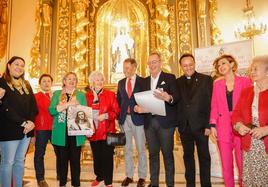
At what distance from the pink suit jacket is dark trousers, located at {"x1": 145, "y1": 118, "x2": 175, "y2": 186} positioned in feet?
1.61

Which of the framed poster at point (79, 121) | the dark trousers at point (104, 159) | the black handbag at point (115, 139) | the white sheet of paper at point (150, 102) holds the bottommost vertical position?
the dark trousers at point (104, 159)

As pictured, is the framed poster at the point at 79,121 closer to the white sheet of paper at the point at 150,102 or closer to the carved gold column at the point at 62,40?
the white sheet of paper at the point at 150,102

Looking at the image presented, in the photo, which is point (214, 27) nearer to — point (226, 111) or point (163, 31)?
point (163, 31)

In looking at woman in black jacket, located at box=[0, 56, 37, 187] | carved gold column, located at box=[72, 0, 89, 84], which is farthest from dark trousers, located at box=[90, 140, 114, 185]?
carved gold column, located at box=[72, 0, 89, 84]

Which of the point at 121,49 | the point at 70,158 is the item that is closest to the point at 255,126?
the point at 70,158

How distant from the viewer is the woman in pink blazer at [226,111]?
2373 millimetres

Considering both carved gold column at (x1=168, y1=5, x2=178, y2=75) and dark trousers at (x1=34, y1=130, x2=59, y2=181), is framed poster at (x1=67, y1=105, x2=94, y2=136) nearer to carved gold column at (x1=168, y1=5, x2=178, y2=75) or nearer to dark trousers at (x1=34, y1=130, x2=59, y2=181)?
dark trousers at (x1=34, y1=130, x2=59, y2=181)

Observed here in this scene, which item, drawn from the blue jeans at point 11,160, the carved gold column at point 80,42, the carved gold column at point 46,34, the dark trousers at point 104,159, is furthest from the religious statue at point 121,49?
the blue jeans at point 11,160

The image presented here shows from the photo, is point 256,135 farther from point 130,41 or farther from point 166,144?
point 130,41

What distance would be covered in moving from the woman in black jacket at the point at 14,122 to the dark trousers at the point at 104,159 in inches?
30.8

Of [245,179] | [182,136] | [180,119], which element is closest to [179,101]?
Result: [180,119]

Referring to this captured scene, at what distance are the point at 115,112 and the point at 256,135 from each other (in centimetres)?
163

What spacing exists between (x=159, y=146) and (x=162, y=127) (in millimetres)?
248

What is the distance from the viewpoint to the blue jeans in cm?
236
